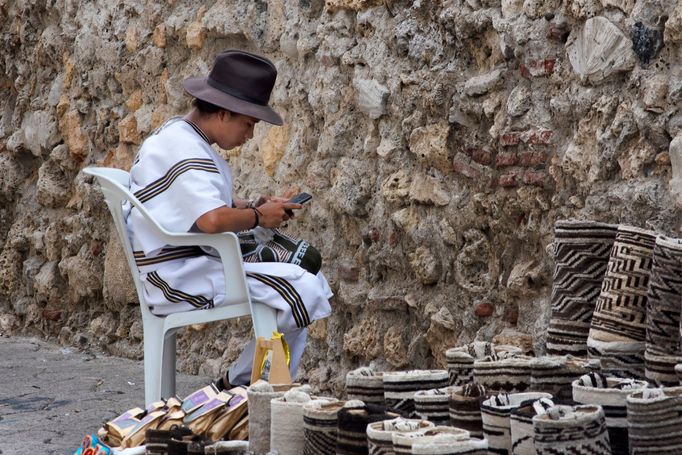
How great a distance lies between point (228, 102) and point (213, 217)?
46 centimetres

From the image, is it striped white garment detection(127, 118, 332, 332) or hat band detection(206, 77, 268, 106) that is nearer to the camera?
striped white garment detection(127, 118, 332, 332)

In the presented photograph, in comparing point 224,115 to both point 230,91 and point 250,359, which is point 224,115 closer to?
point 230,91

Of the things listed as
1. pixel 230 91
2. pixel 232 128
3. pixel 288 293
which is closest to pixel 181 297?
pixel 288 293

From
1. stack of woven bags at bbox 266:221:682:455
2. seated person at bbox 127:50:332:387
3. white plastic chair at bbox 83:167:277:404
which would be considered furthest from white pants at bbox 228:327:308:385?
stack of woven bags at bbox 266:221:682:455

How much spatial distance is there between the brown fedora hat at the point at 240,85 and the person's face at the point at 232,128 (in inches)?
1.8

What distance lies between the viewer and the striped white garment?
364 centimetres

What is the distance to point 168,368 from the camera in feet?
12.3

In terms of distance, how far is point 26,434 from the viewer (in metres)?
4.07

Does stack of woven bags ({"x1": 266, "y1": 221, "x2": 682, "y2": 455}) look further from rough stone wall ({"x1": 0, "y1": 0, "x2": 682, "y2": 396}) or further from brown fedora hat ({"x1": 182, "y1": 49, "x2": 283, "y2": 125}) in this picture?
brown fedora hat ({"x1": 182, "y1": 49, "x2": 283, "y2": 125})

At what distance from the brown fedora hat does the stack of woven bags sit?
1.24 m

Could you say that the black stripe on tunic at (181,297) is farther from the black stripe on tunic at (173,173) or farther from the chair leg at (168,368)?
the black stripe on tunic at (173,173)

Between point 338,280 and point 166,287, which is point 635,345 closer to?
point 166,287

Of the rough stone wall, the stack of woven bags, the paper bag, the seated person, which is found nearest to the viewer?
the stack of woven bags

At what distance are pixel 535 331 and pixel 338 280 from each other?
1.15 m
